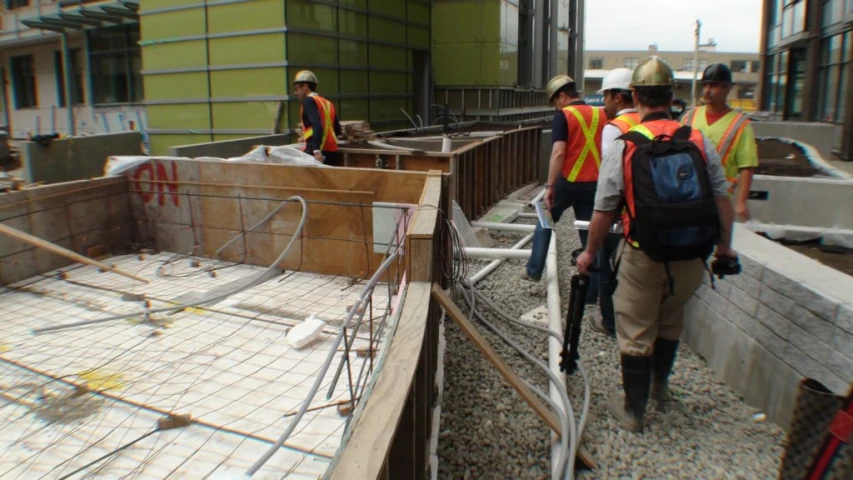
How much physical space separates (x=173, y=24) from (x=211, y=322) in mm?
10579

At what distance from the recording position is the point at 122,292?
6.03 m

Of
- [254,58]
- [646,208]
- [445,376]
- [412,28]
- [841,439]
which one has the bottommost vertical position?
[445,376]

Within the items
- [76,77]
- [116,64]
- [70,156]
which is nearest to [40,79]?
[76,77]

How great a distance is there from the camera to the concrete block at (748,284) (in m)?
4.09

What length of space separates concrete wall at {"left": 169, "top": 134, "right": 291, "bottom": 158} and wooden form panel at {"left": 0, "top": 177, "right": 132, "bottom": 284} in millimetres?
1548

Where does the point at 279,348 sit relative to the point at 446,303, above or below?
below

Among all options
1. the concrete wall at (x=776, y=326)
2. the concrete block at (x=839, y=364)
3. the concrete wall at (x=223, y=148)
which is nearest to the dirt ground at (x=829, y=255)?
the concrete wall at (x=776, y=326)

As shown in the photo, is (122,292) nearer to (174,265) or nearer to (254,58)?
(174,265)

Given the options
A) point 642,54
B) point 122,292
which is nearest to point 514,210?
point 122,292

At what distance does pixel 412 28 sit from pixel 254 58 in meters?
5.48

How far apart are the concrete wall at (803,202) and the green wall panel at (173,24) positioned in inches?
448

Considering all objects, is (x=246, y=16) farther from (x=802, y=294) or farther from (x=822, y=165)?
(x=802, y=294)

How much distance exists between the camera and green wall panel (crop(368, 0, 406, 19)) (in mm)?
14499

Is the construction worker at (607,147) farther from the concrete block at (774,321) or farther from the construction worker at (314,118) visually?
the construction worker at (314,118)
